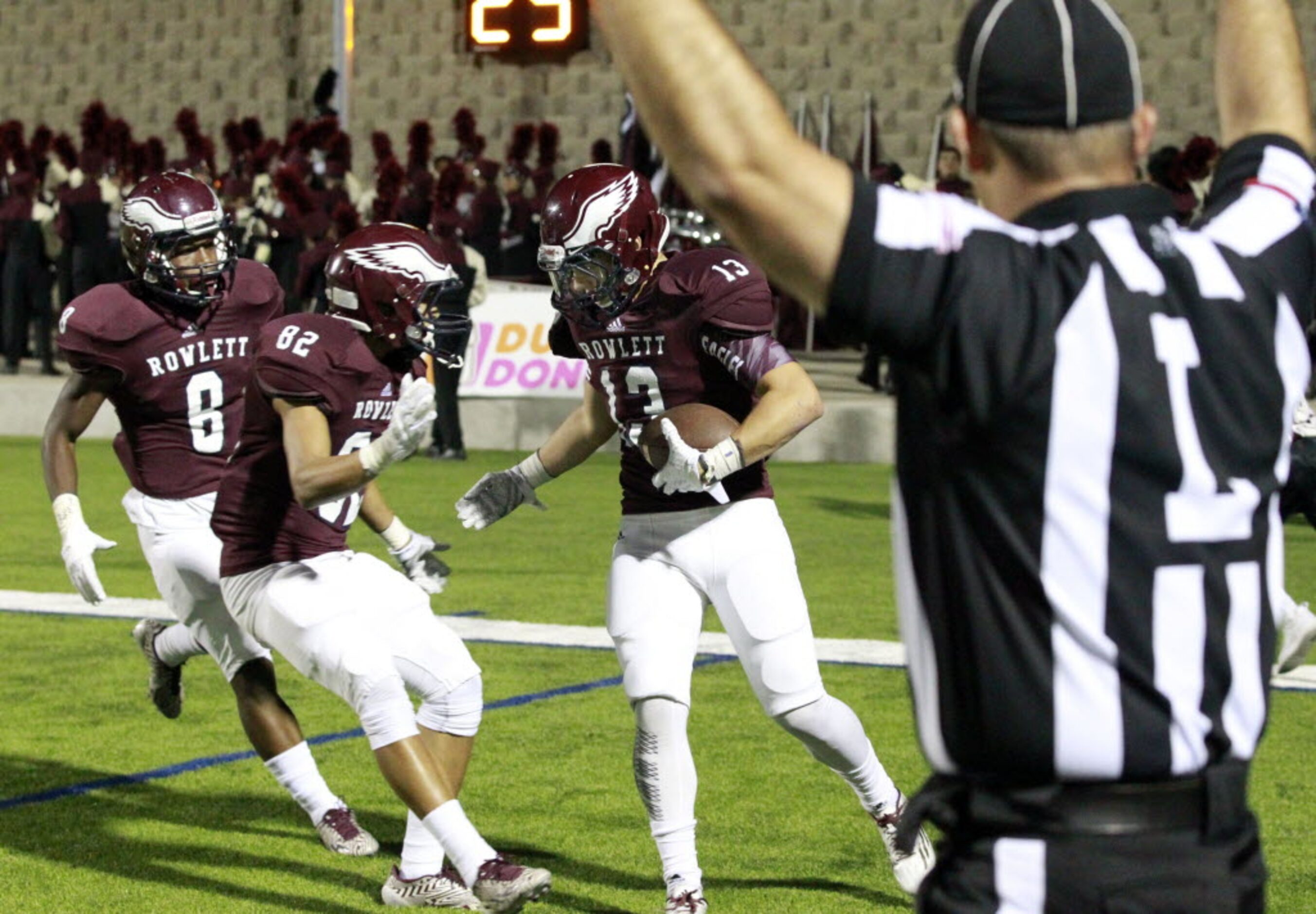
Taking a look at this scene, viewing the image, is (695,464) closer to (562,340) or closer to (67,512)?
(562,340)

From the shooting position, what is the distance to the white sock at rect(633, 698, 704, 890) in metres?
4.63

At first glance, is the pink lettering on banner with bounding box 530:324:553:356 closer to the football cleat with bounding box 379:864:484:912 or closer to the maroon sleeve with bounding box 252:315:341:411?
the maroon sleeve with bounding box 252:315:341:411

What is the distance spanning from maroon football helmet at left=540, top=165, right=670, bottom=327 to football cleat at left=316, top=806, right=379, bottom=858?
58.0 inches

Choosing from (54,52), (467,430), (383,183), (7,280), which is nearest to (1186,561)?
(467,430)

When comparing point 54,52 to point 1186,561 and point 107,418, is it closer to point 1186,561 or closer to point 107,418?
point 107,418

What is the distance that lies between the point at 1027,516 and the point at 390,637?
3031 millimetres

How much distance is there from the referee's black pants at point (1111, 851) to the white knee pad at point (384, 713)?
273cm

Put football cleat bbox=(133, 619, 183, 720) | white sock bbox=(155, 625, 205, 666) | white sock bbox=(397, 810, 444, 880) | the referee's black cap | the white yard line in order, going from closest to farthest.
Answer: the referee's black cap → white sock bbox=(397, 810, 444, 880) → white sock bbox=(155, 625, 205, 666) → football cleat bbox=(133, 619, 183, 720) → the white yard line

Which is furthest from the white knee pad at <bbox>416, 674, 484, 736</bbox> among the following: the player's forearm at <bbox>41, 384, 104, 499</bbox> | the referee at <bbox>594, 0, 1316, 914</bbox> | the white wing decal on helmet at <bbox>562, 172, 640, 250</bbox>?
the referee at <bbox>594, 0, 1316, 914</bbox>

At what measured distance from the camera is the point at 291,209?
58.9 ft

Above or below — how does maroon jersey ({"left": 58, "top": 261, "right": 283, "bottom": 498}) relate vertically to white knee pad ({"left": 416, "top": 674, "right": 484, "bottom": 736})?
above

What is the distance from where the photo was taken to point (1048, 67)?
1.99 m

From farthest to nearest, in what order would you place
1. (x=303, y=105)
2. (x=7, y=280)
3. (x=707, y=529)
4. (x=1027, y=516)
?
(x=303, y=105), (x=7, y=280), (x=707, y=529), (x=1027, y=516)

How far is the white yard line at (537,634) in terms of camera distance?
25.5 feet
